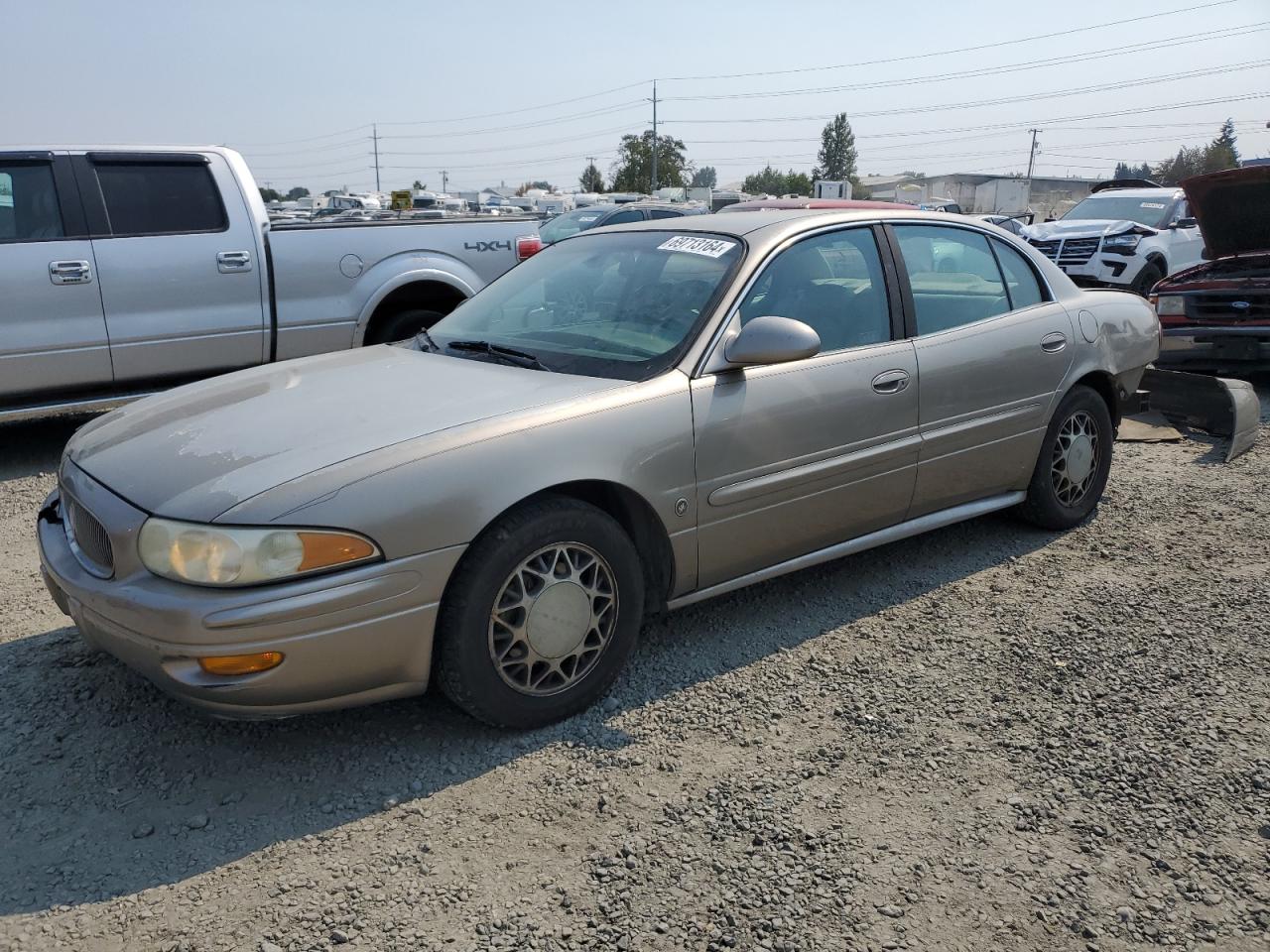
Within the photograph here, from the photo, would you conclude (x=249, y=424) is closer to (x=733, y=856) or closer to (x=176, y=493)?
(x=176, y=493)

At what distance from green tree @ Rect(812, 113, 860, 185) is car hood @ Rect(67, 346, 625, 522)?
110 metres

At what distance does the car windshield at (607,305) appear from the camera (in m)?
3.52

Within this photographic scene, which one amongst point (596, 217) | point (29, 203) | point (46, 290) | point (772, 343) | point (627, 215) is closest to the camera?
point (772, 343)

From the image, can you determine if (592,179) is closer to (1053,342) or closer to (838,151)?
(838,151)

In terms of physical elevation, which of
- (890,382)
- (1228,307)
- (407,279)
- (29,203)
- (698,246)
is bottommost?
(1228,307)

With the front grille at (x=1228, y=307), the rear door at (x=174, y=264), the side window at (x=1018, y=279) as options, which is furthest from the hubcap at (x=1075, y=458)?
the rear door at (x=174, y=264)

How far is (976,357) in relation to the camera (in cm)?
423

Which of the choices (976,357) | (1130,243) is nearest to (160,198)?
(976,357)

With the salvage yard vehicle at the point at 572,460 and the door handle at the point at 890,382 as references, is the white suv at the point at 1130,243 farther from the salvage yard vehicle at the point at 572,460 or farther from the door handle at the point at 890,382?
the door handle at the point at 890,382

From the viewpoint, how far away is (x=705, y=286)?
3631 millimetres

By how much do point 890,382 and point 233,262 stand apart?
15.4 ft

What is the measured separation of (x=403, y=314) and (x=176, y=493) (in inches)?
183

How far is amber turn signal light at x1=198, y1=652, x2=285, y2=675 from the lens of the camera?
2.61 meters

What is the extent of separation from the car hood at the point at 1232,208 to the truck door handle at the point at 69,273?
305 inches
